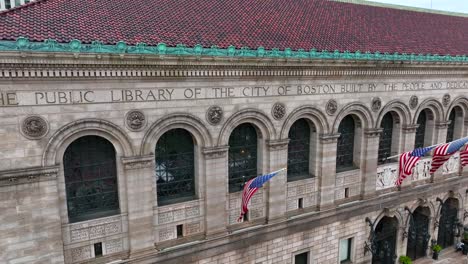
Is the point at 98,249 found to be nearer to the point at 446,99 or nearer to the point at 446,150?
the point at 446,150

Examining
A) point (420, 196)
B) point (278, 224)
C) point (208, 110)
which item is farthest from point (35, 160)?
point (420, 196)

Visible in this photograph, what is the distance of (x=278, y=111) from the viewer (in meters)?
17.9

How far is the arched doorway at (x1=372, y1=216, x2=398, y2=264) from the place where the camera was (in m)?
24.0

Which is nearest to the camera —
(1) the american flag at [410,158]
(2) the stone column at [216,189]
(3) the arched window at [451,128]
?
(2) the stone column at [216,189]

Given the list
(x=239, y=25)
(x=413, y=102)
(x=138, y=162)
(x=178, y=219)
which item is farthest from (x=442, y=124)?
(x=138, y=162)

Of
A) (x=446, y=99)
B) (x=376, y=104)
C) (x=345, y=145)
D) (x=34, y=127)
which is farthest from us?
(x=446, y=99)

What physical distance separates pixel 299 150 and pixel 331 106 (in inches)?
120

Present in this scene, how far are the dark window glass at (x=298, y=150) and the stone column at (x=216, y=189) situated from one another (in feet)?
14.5

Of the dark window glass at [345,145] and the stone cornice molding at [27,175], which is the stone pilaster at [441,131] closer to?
the dark window glass at [345,145]

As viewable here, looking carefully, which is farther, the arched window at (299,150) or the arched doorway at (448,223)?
the arched doorway at (448,223)

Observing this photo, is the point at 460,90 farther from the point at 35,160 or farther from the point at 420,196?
the point at 35,160

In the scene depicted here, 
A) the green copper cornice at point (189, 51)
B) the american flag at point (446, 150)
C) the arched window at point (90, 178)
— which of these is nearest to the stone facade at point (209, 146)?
the green copper cornice at point (189, 51)

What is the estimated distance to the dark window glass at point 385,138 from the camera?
74.8 ft

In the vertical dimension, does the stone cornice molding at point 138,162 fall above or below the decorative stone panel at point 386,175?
above
